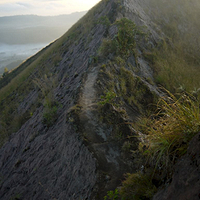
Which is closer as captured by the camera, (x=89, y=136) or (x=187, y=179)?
(x=187, y=179)

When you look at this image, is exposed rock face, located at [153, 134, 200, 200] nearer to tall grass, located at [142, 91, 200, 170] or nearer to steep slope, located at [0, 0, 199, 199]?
tall grass, located at [142, 91, 200, 170]

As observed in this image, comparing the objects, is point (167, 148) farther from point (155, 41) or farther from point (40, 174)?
point (155, 41)

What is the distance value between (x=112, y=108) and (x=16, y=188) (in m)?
3.38

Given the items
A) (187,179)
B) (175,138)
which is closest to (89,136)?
(175,138)

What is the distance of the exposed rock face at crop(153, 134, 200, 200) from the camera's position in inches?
77.4

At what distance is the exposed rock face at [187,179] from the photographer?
1.97 m

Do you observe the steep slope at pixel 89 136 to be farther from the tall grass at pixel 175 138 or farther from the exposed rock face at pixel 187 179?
the exposed rock face at pixel 187 179

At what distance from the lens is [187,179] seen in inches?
82.1

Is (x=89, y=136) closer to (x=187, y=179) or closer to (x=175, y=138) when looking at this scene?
(x=175, y=138)

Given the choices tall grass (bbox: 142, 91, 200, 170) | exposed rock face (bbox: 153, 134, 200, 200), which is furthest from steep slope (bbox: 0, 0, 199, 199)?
exposed rock face (bbox: 153, 134, 200, 200)

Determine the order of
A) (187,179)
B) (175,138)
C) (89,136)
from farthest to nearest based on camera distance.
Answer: (89,136), (175,138), (187,179)

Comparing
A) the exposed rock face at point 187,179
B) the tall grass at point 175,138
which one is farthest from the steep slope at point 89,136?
the exposed rock face at point 187,179

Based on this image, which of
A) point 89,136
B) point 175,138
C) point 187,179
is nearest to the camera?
point 187,179

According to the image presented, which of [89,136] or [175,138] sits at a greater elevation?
[175,138]
